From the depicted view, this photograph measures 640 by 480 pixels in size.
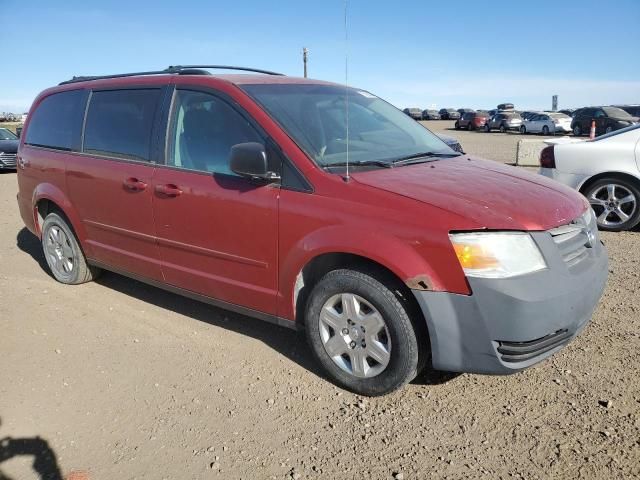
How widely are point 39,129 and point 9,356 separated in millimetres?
2432

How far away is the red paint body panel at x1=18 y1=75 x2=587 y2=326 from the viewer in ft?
8.85

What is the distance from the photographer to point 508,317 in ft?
8.36

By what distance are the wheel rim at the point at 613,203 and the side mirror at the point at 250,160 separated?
4900 millimetres

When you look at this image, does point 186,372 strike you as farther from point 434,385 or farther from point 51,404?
point 434,385

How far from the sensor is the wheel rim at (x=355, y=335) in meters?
2.91

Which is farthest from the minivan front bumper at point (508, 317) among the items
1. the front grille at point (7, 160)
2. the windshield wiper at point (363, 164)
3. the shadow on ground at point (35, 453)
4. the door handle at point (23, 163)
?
the front grille at point (7, 160)

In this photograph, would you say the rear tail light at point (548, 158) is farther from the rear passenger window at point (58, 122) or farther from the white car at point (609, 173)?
the rear passenger window at point (58, 122)

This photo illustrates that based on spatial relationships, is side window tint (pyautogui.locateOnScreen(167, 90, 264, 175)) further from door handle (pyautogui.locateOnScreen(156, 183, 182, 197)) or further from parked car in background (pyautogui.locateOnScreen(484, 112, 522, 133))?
parked car in background (pyautogui.locateOnScreen(484, 112, 522, 133))

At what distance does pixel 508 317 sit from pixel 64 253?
410 centimetres

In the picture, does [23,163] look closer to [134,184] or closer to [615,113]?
[134,184]

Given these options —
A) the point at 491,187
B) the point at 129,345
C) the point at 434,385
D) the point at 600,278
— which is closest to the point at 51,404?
the point at 129,345

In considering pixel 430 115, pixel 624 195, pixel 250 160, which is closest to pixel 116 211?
pixel 250 160

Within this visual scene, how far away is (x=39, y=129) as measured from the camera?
201 inches

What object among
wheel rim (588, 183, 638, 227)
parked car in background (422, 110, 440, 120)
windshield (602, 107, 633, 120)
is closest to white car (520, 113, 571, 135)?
windshield (602, 107, 633, 120)
